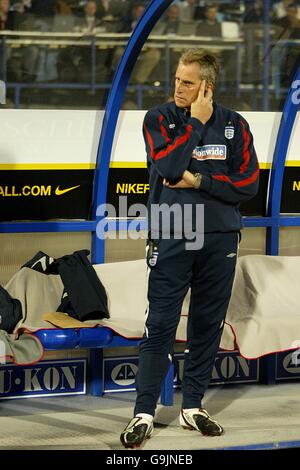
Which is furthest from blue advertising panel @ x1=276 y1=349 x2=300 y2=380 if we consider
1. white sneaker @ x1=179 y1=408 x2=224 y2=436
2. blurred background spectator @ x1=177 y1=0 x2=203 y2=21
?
blurred background spectator @ x1=177 y1=0 x2=203 y2=21

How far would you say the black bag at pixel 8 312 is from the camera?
5746 mm

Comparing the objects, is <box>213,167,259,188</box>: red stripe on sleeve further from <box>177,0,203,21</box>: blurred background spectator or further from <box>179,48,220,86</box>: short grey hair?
<box>177,0,203,21</box>: blurred background spectator

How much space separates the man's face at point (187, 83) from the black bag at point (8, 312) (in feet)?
4.90

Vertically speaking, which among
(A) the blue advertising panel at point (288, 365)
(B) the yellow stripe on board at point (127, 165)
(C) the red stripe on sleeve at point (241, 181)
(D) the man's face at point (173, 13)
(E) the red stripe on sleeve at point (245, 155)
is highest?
(D) the man's face at point (173, 13)

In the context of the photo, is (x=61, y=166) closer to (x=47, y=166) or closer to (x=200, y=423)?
(x=47, y=166)

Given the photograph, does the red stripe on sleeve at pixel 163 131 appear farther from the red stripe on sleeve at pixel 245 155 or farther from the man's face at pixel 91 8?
the man's face at pixel 91 8

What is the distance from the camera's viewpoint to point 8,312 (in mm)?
5777

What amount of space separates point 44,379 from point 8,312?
67cm

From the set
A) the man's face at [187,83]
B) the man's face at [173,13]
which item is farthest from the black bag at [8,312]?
the man's face at [173,13]

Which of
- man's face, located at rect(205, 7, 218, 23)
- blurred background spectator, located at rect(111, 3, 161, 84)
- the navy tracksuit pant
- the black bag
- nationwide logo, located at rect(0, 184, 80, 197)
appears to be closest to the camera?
the navy tracksuit pant

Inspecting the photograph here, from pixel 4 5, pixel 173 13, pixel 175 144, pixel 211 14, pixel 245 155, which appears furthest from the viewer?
pixel 211 14

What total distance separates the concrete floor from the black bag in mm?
508

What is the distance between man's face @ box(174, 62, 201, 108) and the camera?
16.8 ft

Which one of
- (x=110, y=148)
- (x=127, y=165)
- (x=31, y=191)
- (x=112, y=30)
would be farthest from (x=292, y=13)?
(x=31, y=191)
